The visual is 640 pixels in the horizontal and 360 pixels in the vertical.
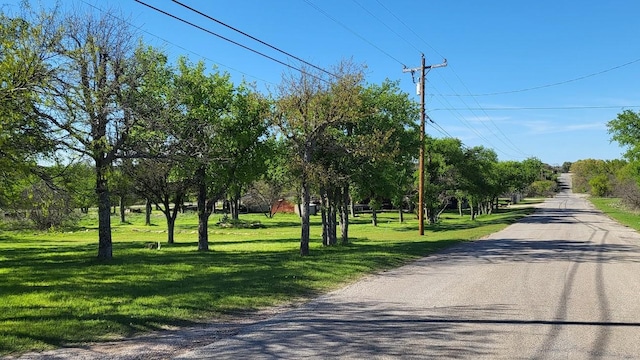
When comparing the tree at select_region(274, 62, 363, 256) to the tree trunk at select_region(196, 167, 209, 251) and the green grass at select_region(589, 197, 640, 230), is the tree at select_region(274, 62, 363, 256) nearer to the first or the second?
the tree trunk at select_region(196, 167, 209, 251)

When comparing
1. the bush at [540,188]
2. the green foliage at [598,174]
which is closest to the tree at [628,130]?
the green foliage at [598,174]

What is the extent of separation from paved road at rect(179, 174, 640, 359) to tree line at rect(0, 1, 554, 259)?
217 inches

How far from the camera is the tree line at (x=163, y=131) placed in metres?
10.4

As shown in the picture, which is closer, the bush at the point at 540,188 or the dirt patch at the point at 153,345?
the dirt patch at the point at 153,345

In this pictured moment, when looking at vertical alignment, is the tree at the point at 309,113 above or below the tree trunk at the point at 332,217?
above

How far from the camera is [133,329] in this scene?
→ 23.1 ft

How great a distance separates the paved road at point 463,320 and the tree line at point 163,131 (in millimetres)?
5519

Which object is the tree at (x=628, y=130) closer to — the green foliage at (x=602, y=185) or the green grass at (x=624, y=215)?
the green grass at (x=624, y=215)

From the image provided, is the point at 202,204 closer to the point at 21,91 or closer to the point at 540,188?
the point at 21,91

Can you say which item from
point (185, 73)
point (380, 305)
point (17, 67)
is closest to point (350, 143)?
point (185, 73)

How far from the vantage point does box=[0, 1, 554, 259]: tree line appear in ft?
34.0

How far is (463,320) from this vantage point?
7395 mm

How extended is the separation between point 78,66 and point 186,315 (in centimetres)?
920

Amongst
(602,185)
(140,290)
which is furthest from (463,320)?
(602,185)
